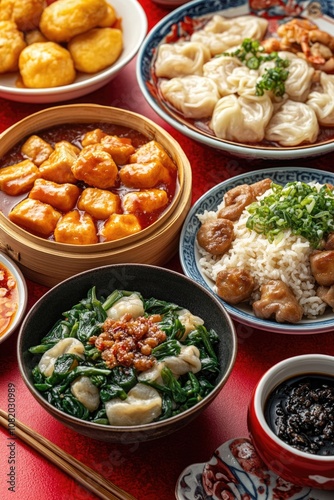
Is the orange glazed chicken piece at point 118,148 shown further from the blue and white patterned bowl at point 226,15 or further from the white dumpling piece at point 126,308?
the white dumpling piece at point 126,308

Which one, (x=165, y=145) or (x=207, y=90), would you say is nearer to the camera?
(x=165, y=145)

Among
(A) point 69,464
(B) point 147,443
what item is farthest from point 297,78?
(A) point 69,464

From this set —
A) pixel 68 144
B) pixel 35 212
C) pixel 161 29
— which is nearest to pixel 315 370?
pixel 35 212

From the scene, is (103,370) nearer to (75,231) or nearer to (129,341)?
(129,341)

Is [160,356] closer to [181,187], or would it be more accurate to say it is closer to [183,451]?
[183,451]

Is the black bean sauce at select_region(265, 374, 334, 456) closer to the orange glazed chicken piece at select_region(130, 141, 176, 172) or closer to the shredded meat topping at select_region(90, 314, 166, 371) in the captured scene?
the shredded meat topping at select_region(90, 314, 166, 371)

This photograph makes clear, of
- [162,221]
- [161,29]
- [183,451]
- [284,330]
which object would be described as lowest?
[183,451]

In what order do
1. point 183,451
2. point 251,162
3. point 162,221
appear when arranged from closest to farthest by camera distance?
point 183,451 < point 162,221 < point 251,162
